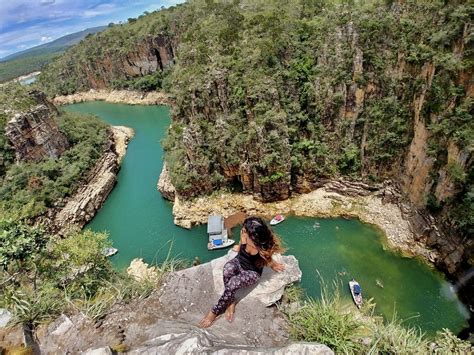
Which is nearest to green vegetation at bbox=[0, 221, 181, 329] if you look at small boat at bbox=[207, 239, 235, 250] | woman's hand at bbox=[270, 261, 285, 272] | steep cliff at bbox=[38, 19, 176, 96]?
woman's hand at bbox=[270, 261, 285, 272]

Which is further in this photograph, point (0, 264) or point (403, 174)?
point (403, 174)

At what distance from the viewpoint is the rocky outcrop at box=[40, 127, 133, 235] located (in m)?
20.9

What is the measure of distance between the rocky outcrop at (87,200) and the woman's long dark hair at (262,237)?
20282 millimetres

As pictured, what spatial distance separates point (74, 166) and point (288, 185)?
59.1 feet

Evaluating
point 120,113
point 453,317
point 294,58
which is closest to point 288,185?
point 294,58

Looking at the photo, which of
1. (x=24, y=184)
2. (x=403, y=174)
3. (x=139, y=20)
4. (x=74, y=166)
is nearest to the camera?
(x=403, y=174)

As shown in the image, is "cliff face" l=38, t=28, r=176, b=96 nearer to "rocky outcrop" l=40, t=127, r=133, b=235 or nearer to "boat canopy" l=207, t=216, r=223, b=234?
"rocky outcrop" l=40, t=127, r=133, b=235

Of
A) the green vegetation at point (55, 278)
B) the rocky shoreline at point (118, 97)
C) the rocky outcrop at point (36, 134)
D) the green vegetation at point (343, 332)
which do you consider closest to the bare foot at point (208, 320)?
the green vegetation at point (343, 332)

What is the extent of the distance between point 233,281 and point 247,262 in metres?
0.36

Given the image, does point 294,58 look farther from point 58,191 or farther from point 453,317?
point 58,191

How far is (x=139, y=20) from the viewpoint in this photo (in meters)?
58.6

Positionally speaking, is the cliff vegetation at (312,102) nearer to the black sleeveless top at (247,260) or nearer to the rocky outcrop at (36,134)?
the rocky outcrop at (36,134)

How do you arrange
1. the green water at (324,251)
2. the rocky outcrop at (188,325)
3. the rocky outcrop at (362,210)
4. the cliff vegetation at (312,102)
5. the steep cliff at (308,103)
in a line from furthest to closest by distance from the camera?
the steep cliff at (308,103)
the cliff vegetation at (312,102)
the rocky outcrop at (362,210)
the green water at (324,251)
the rocky outcrop at (188,325)

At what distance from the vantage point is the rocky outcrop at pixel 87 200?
20.9 m
